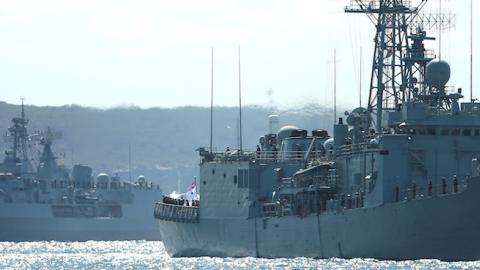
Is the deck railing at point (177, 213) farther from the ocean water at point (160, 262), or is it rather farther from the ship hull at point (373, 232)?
the ship hull at point (373, 232)

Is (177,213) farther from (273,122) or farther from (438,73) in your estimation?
(438,73)

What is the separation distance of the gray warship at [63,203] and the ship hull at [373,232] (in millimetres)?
56890

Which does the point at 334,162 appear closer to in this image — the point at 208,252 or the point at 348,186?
the point at 348,186

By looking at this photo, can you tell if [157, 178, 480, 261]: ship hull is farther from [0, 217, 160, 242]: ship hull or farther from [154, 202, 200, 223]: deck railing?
[0, 217, 160, 242]: ship hull

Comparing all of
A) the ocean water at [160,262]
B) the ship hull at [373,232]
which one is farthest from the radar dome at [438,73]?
the ocean water at [160,262]

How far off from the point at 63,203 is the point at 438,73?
74397mm

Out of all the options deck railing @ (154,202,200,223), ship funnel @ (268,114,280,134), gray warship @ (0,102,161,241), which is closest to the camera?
deck railing @ (154,202,200,223)

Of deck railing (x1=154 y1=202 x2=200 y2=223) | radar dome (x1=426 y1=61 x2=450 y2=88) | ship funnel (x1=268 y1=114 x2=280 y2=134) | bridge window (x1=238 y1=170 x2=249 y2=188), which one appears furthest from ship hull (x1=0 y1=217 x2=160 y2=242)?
radar dome (x1=426 y1=61 x2=450 y2=88)

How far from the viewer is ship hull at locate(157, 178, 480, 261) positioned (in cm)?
6181

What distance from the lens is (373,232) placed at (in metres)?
65.4

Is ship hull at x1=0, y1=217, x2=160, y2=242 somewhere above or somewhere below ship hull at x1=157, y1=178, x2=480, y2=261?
below

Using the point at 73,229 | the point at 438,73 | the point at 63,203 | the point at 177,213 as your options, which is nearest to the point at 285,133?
the point at 177,213

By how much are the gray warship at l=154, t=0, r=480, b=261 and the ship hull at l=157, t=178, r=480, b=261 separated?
1.5 inches

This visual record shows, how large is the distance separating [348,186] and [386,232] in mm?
5914
